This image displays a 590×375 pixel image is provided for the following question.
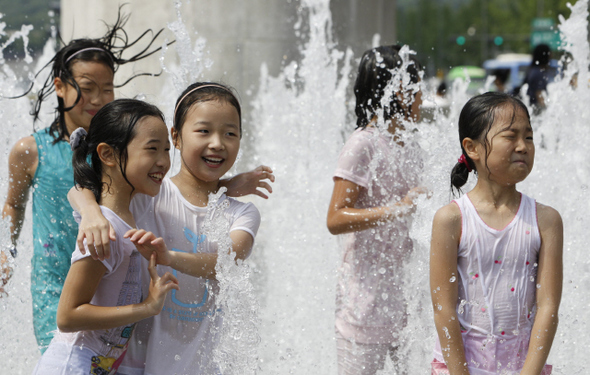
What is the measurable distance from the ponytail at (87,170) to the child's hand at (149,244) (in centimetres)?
25

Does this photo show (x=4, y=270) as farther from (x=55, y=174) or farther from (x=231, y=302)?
(x=231, y=302)

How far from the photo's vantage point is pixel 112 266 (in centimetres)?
203

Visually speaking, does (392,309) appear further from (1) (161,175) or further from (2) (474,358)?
(1) (161,175)

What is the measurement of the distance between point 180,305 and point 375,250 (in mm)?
991

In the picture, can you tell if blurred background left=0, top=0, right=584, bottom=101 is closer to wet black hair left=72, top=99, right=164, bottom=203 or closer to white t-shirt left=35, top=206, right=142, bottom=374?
wet black hair left=72, top=99, right=164, bottom=203

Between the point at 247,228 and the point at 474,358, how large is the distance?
82 centimetres

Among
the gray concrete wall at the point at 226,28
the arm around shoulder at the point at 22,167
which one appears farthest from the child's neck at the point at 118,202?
the gray concrete wall at the point at 226,28

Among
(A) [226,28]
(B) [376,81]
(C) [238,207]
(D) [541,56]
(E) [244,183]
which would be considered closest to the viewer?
(C) [238,207]

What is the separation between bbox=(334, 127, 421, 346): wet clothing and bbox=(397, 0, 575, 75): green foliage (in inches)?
1477

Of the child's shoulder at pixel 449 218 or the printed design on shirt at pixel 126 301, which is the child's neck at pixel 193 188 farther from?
the child's shoulder at pixel 449 218

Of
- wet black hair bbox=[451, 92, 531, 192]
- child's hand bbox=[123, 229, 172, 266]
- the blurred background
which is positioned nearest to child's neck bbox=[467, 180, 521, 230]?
wet black hair bbox=[451, 92, 531, 192]

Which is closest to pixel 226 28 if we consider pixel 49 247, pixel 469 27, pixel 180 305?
pixel 49 247

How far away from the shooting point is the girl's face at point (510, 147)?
83.1 inches

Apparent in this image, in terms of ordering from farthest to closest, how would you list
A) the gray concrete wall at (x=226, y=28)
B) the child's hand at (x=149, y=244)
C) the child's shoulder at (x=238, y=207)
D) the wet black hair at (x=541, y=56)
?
1. the wet black hair at (x=541, y=56)
2. the gray concrete wall at (x=226, y=28)
3. the child's shoulder at (x=238, y=207)
4. the child's hand at (x=149, y=244)
